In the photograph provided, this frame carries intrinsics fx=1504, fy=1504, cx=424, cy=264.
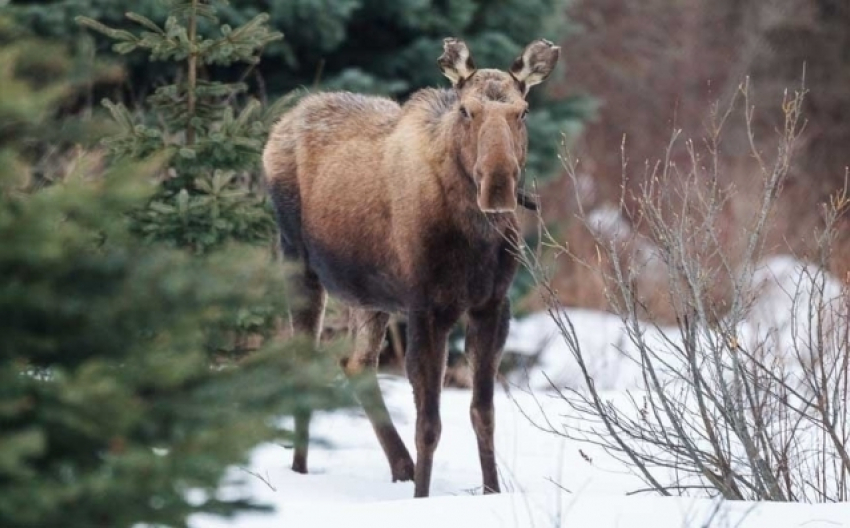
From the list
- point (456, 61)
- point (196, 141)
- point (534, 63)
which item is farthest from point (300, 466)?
point (534, 63)

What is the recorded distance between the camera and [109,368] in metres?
3.15

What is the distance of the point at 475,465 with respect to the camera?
26.0 feet

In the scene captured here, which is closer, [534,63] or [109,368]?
[109,368]

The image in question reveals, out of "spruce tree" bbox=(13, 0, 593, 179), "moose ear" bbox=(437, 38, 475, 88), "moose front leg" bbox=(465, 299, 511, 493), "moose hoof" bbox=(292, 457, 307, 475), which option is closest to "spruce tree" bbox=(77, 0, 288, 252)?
"moose hoof" bbox=(292, 457, 307, 475)

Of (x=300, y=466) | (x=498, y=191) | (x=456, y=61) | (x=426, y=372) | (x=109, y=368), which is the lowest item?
(x=300, y=466)

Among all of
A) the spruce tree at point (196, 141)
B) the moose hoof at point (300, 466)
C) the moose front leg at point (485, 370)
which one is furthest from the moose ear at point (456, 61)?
the moose hoof at point (300, 466)

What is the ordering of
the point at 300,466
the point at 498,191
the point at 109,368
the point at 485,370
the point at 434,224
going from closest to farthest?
the point at 109,368 → the point at 498,191 → the point at 434,224 → the point at 485,370 → the point at 300,466

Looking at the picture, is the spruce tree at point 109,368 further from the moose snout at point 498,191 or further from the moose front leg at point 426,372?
the moose front leg at point 426,372

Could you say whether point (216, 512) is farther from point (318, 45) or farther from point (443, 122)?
point (318, 45)

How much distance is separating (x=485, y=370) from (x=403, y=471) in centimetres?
84

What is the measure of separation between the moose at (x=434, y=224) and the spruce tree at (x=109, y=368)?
2.94 m

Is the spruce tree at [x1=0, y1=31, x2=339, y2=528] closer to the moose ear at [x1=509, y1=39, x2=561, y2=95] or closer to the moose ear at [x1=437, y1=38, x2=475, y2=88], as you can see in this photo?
the moose ear at [x1=437, y1=38, x2=475, y2=88]

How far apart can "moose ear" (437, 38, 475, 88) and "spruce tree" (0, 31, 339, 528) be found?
354 centimetres

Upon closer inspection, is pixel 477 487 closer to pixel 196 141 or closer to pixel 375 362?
pixel 375 362
